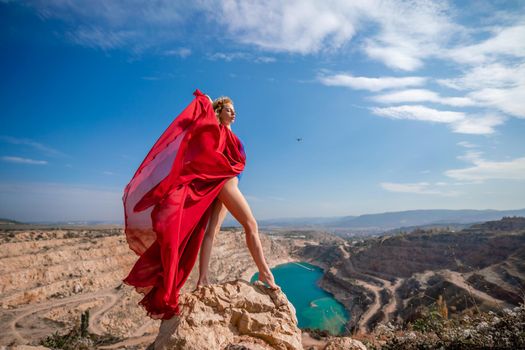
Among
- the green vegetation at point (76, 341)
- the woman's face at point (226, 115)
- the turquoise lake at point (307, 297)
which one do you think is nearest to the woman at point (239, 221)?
the woman's face at point (226, 115)

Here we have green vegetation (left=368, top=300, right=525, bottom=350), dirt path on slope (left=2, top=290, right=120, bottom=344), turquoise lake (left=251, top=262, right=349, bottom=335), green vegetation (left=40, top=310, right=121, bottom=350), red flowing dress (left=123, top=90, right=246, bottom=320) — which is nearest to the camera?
red flowing dress (left=123, top=90, right=246, bottom=320)

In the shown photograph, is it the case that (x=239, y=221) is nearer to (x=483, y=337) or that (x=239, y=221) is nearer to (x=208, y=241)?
(x=208, y=241)

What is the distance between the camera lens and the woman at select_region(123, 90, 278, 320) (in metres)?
2.83

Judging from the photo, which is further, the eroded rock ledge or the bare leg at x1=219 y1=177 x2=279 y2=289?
the bare leg at x1=219 y1=177 x2=279 y2=289

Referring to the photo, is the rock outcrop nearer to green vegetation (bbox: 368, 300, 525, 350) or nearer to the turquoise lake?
green vegetation (bbox: 368, 300, 525, 350)

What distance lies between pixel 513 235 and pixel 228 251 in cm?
4308

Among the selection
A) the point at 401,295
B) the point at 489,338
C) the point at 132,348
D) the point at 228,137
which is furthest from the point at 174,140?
the point at 401,295

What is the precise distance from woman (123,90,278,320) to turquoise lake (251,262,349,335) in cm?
2319

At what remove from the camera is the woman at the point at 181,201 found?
2828 mm

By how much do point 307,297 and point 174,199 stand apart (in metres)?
47.6

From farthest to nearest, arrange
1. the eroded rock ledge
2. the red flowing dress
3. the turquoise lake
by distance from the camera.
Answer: the turquoise lake < the red flowing dress < the eroded rock ledge

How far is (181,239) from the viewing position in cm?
300

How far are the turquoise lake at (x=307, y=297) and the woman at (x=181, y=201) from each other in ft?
76.1

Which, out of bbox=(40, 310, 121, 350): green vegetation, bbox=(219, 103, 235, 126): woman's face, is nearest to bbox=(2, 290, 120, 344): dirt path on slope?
bbox=(40, 310, 121, 350): green vegetation
